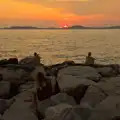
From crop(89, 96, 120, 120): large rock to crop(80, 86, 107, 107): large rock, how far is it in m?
0.59

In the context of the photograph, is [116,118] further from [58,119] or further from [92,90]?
[92,90]

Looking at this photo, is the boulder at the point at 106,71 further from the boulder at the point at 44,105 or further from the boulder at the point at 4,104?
the boulder at the point at 4,104

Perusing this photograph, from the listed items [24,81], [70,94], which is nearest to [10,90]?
[24,81]

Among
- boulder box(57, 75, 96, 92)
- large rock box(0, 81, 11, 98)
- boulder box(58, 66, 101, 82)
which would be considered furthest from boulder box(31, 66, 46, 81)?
boulder box(57, 75, 96, 92)

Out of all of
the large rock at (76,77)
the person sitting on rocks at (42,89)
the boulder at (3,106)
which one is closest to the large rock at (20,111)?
the boulder at (3,106)

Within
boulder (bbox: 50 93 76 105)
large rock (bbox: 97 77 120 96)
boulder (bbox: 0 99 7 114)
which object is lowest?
boulder (bbox: 0 99 7 114)

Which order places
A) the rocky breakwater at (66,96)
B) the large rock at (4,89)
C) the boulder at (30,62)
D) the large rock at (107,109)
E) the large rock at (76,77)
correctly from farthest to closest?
the boulder at (30,62), the large rock at (4,89), the large rock at (76,77), the rocky breakwater at (66,96), the large rock at (107,109)

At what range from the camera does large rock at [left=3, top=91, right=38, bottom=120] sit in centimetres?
1307

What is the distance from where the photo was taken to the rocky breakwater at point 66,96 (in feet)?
38.2

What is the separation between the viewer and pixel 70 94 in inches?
568

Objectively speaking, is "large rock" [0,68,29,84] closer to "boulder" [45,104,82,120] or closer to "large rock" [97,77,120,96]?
"large rock" [97,77,120,96]

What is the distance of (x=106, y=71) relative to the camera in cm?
1873

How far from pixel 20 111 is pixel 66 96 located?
1.62 meters

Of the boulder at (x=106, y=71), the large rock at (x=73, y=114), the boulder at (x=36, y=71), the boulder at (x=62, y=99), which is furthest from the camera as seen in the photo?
the boulder at (x=106, y=71)
